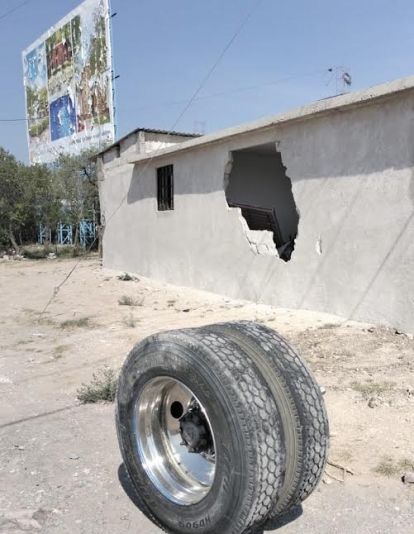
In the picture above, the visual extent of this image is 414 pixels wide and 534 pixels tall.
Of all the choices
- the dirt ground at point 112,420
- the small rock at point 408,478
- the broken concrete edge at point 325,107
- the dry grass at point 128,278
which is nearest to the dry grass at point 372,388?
the dirt ground at point 112,420

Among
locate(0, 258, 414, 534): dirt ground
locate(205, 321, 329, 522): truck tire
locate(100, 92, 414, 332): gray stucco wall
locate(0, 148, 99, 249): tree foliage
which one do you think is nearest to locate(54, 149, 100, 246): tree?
locate(0, 148, 99, 249): tree foliage

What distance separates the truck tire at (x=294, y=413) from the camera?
250 centimetres

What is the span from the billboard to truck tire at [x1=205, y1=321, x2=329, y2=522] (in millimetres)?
27142

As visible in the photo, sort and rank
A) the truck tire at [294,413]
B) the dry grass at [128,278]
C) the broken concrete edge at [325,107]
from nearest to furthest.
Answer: the truck tire at [294,413] → the broken concrete edge at [325,107] → the dry grass at [128,278]

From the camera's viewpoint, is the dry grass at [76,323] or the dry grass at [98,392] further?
the dry grass at [76,323]

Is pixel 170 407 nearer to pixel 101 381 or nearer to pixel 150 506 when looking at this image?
pixel 150 506

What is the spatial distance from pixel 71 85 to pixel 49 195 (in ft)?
34.2

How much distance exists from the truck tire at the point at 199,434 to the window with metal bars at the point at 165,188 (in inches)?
386

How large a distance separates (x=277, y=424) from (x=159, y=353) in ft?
2.26

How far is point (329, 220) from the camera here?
7.96m

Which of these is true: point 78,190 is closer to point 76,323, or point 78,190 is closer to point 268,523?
point 76,323

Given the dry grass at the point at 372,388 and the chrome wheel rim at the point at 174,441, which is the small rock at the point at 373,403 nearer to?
the dry grass at the point at 372,388

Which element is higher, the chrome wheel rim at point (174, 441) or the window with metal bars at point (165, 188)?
the window with metal bars at point (165, 188)

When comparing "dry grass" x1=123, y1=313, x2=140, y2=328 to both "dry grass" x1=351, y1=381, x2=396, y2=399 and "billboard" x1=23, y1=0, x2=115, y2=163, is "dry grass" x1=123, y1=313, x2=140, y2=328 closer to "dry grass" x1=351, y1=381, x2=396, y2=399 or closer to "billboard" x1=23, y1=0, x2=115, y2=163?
"dry grass" x1=351, y1=381, x2=396, y2=399
